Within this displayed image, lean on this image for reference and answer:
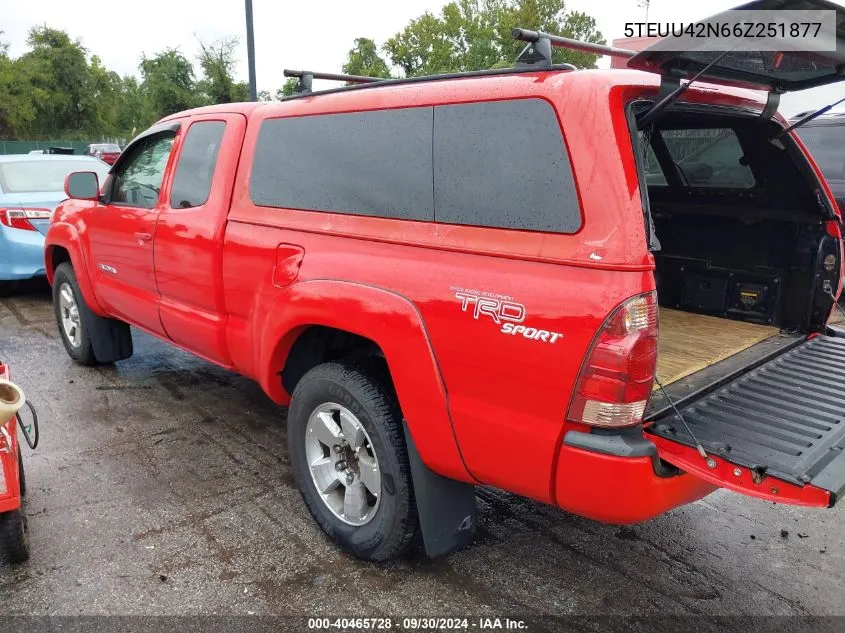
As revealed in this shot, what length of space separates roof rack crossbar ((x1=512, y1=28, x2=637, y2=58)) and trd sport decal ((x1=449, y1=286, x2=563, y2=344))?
89cm

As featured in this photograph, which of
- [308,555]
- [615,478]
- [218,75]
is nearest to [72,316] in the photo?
[308,555]

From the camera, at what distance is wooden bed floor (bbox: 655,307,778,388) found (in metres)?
3.05

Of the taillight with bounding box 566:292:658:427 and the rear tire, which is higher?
the taillight with bounding box 566:292:658:427

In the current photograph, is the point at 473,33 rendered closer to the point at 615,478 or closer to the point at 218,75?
the point at 218,75

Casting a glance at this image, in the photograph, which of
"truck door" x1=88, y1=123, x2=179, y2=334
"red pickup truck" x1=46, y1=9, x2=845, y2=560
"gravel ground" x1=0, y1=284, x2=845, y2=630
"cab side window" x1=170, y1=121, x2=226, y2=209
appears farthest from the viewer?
"truck door" x1=88, y1=123, x2=179, y2=334

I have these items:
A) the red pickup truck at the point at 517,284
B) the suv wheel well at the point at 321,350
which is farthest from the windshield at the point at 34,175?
the suv wheel well at the point at 321,350

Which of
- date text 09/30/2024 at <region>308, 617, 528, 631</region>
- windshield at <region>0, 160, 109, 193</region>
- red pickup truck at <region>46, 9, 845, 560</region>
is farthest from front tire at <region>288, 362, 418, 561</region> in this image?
windshield at <region>0, 160, 109, 193</region>

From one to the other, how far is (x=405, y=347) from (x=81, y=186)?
3.15 metres

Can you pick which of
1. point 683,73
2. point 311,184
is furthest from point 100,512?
point 683,73

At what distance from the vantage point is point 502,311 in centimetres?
228

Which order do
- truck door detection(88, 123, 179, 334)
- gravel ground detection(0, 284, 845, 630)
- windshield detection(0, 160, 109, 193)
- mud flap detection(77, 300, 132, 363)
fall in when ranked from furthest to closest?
windshield detection(0, 160, 109, 193) < mud flap detection(77, 300, 132, 363) < truck door detection(88, 123, 179, 334) < gravel ground detection(0, 284, 845, 630)

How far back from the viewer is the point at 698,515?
350cm

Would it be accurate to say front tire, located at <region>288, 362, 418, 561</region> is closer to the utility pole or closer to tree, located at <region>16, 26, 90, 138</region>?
the utility pole

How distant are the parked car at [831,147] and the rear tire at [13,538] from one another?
816cm
